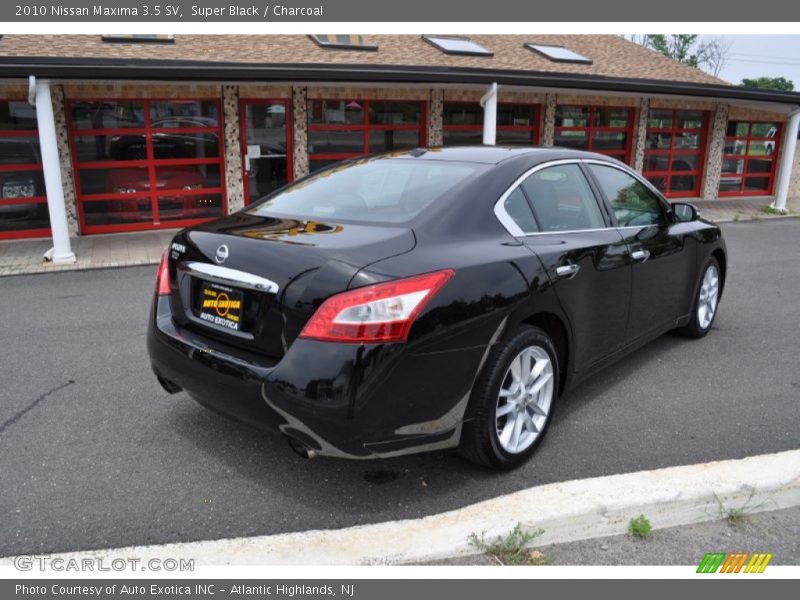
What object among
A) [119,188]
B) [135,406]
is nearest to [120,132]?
[119,188]

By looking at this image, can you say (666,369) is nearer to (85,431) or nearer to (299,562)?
(299,562)

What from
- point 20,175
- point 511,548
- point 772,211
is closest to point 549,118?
point 772,211

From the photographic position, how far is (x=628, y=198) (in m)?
4.44

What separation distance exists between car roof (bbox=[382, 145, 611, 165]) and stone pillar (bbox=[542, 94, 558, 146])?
39.5 ft

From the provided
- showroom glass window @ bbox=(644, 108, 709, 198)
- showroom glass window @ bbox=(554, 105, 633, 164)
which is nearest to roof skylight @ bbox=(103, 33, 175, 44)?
showroom glass window @ bbox=(554, 105, 633, 164)

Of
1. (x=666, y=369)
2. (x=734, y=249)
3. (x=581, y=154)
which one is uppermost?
(x=581, y=154)

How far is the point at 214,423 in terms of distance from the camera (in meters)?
3.77

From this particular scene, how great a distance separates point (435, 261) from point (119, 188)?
34.8 feet

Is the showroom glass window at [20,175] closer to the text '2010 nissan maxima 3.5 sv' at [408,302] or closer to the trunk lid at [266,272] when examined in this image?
the text '2010 nissan maxima 3.5 sv' at [408,302]

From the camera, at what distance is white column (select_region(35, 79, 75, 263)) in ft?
30.4

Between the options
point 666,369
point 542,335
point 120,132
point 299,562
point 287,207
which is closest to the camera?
point 299,562

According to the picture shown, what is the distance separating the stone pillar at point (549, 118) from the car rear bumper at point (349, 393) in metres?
13.7

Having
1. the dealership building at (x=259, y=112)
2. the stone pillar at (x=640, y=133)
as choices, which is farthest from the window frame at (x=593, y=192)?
the stone pillar at (x=640, y=133)

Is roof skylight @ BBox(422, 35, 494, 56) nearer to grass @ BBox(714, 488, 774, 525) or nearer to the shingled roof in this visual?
the shingled roof
